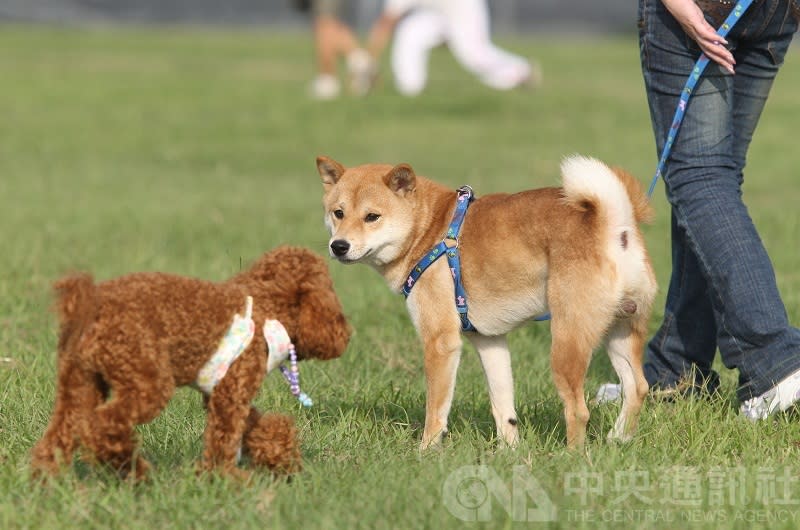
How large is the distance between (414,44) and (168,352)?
14308 millimetres

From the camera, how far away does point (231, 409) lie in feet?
11.5

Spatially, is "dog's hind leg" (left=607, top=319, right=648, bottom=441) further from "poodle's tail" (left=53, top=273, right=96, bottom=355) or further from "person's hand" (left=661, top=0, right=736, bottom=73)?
"poodle's tail" (left=53, top=273, right=96, bottom=355)

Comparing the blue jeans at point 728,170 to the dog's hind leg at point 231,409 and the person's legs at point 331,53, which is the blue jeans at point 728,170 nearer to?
the dog's hind leg at point 231,409

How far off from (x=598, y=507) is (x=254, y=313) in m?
1.19

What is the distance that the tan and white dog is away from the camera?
4.18 metres

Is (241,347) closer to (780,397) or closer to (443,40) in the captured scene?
(780,397)

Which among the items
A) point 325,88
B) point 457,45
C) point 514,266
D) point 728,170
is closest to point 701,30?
point 728,170

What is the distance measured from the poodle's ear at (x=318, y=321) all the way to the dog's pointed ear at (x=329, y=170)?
3.90 feet

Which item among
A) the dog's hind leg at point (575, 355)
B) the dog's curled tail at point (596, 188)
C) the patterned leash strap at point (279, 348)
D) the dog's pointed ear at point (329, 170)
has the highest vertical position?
the dog's curled tail at point (596, 188)

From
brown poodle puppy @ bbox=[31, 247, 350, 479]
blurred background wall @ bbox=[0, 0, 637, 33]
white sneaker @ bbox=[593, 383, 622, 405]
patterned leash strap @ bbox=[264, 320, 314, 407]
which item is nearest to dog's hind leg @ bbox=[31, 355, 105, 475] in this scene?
brown poodle puppy @ bbox=[31, 247, 350, 479]

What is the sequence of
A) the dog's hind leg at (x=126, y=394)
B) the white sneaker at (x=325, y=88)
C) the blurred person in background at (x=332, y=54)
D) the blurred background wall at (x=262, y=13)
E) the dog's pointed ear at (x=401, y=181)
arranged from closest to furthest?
the dog's hind leg at (x=126, y=394)
the dog's pointed ear at (x=401, y=181)
the white sneaker at (x=325, y=88)
the blurred person in background at (x=332, y=54)
the blurred background wall at (x=262, y=13)

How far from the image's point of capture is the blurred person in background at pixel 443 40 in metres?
16.8

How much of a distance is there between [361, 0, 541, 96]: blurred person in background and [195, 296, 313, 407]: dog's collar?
13.4 metres

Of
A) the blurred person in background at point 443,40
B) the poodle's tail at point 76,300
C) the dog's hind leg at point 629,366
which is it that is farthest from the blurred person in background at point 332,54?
the poodle's tail at point 76,300
